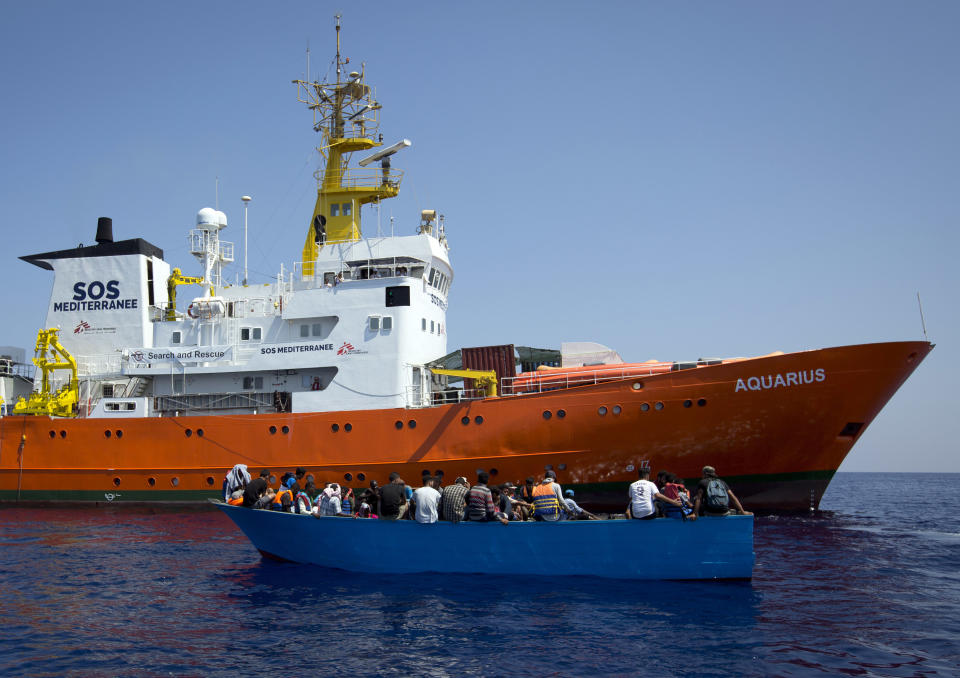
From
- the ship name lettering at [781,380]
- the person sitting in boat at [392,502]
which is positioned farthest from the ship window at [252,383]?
the ship name lettering at [781,380]

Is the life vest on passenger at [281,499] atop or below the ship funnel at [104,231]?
below

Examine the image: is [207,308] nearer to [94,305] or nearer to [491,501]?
[94,305]

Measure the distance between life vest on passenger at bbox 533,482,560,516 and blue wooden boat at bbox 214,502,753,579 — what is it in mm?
190

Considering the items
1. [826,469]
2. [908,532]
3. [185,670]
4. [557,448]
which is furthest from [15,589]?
[908,532]

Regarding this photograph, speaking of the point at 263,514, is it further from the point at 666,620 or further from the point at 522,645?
the point at 666,620

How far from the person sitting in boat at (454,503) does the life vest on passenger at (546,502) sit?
1.19 m

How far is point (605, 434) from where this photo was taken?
56.0ft

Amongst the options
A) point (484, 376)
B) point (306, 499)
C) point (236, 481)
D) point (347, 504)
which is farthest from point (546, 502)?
point (484, 376)

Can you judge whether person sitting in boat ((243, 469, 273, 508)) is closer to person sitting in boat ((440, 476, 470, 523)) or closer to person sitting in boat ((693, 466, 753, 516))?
person sitting in boat ((440, 476, 470, 523))

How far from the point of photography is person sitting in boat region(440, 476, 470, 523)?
448 inches

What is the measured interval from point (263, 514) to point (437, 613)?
469 cm

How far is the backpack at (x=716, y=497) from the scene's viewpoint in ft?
34.5

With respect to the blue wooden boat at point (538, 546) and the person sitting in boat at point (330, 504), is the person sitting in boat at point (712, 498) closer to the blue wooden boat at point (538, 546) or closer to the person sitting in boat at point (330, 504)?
the blue wooden boat at point (538, 546)

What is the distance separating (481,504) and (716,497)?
365 centimetres
